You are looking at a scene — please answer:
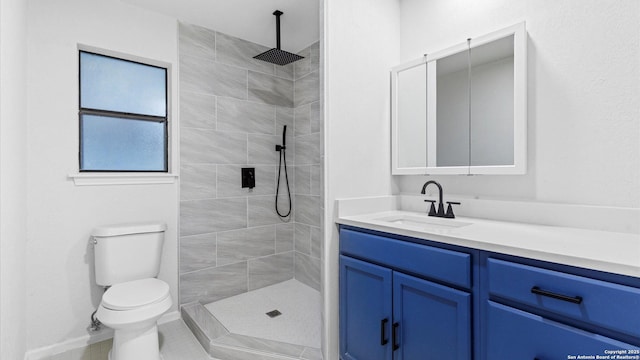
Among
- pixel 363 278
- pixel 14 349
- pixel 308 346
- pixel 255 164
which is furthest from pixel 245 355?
pixel 255 164

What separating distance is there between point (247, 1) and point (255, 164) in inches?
54.6

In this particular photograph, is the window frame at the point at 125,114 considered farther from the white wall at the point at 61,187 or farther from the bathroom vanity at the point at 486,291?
the bathroom vanity at the point at 486,291

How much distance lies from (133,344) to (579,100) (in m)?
2.73

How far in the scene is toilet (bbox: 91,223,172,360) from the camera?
1.66 meters

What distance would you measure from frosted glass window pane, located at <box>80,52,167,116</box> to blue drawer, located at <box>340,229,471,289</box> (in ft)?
6.36

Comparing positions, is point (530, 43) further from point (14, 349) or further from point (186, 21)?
point (14, 349)

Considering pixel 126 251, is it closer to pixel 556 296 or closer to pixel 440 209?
pixel 440 209

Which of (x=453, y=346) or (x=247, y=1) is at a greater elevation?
(x=247, y=1)

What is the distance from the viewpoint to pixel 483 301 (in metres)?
1.15

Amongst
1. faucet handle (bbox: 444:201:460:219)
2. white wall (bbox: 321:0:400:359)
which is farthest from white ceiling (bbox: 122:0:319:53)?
faucet handle (bbox: 444:201:460:219)

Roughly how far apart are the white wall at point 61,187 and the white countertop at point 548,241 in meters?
1.92

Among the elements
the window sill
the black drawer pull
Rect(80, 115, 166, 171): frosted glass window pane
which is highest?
Rect(80, 115, 166, 171): frosted glass window pane

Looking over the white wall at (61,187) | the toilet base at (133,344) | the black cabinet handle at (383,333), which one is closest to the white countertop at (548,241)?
the black cabinet handle at (383,333)

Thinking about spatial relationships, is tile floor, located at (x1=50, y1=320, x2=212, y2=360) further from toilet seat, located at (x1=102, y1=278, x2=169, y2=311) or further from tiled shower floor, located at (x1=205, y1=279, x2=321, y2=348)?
toilet seat, located at (x1=102, y1=278, x2=169, y2=311)
